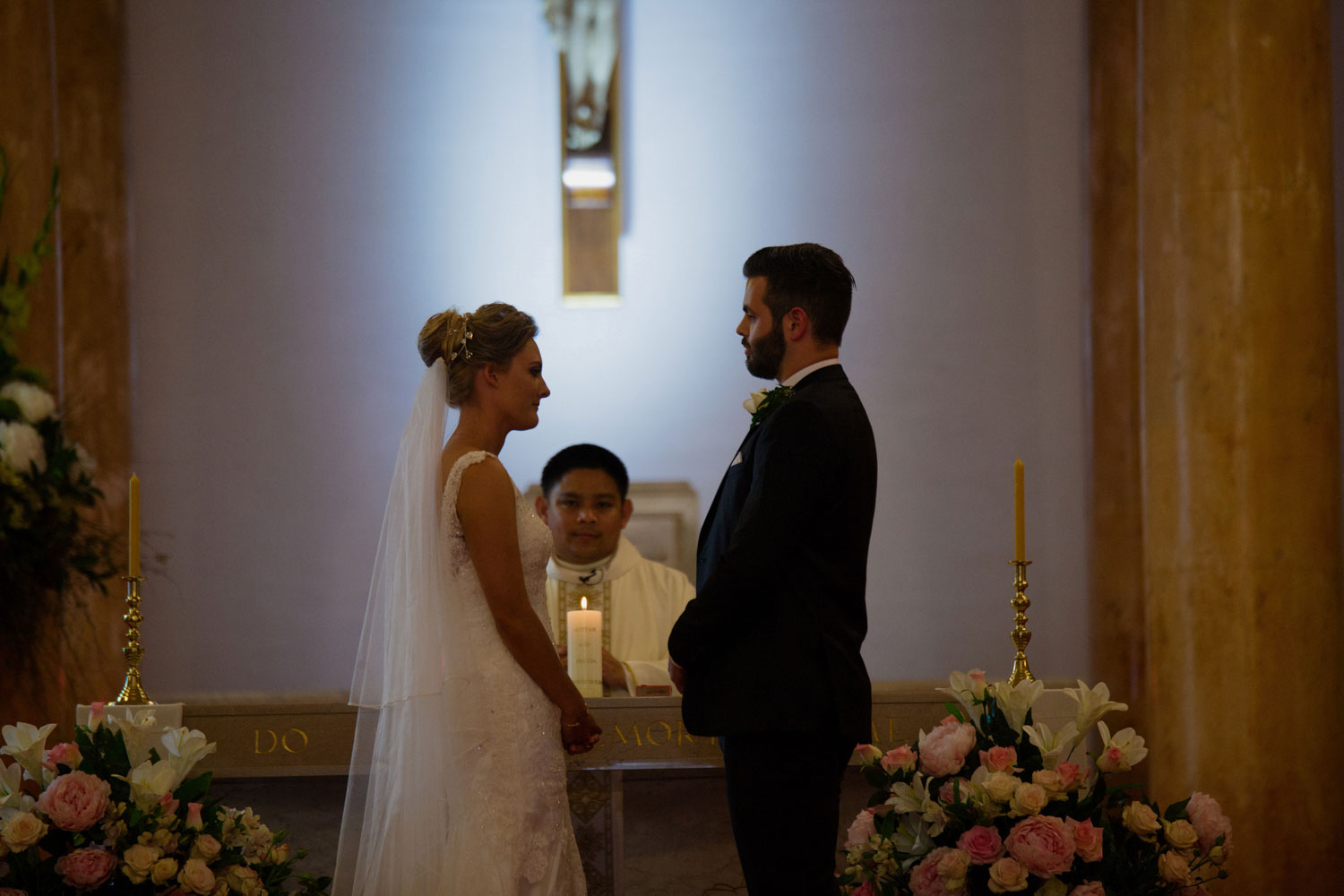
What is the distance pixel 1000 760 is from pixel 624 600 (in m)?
2.39

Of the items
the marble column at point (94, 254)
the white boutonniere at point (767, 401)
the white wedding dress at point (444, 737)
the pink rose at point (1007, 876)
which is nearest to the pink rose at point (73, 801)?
the white wedding dress at point (444, 737)

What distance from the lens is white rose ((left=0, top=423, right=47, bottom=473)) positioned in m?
1.57

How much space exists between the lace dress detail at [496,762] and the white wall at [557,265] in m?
3.15

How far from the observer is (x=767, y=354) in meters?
3.09

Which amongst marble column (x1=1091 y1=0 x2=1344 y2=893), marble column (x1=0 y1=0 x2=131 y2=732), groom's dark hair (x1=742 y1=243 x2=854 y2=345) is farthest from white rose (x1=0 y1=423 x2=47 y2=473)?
marble column (x1=1091 y1=0 x2=1344 y2=893)

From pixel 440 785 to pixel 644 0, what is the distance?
450 cm

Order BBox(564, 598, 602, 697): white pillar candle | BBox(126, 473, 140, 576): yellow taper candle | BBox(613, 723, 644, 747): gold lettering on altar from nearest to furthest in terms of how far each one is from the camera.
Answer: BBox(126, 473, 140, 576): yellow taper candle → BBox(613, 723, 644, 747): gold lettering on altar → BBox(564, 598, 602, 697): white pillar candle

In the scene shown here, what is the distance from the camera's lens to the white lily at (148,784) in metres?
2.84

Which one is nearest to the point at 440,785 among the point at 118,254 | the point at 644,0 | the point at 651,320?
the point at 651,320

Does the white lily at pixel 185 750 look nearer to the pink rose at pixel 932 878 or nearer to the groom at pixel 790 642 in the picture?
the groom at pixel 790 642

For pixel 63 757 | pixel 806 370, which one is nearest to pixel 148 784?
pixel 63 757

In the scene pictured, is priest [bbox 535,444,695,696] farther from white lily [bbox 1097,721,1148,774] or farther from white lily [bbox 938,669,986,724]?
white lily [bbox 1097,721,1148,774]

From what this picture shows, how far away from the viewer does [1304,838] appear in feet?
14.7

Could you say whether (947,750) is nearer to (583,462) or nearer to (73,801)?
(73,801)
